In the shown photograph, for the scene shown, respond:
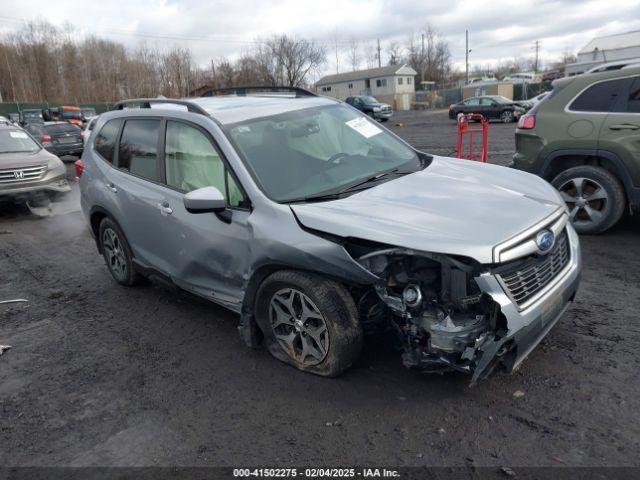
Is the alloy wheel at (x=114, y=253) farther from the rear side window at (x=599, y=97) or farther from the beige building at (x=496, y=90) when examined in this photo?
the beige building at (x=496, y=90)

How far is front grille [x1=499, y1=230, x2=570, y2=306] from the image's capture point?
2.71 meters

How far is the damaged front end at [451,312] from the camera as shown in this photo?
2.65m

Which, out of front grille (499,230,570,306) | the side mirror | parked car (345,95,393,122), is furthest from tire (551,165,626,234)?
parked car (345,95,393,122)

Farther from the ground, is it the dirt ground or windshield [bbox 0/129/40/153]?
windshield [bbox 0/129/40/153]

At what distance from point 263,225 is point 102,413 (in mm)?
1587

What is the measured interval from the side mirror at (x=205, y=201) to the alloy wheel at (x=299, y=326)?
713 mm

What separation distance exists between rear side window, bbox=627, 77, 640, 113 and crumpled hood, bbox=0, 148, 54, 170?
9663mm

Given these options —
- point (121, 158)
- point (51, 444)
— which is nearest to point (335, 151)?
point (121, 158)

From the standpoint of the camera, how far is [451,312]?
2752 mm

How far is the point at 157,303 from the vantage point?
16.0 ft

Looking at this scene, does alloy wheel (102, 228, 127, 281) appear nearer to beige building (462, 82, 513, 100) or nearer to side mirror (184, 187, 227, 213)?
side mirror (184, 187, 227, 213)

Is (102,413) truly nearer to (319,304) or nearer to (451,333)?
(319,304)

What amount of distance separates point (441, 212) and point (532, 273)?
24.7 inches

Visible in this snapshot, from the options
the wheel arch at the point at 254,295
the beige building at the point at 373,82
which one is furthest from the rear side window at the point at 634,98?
the beige building at the point at 373,82
